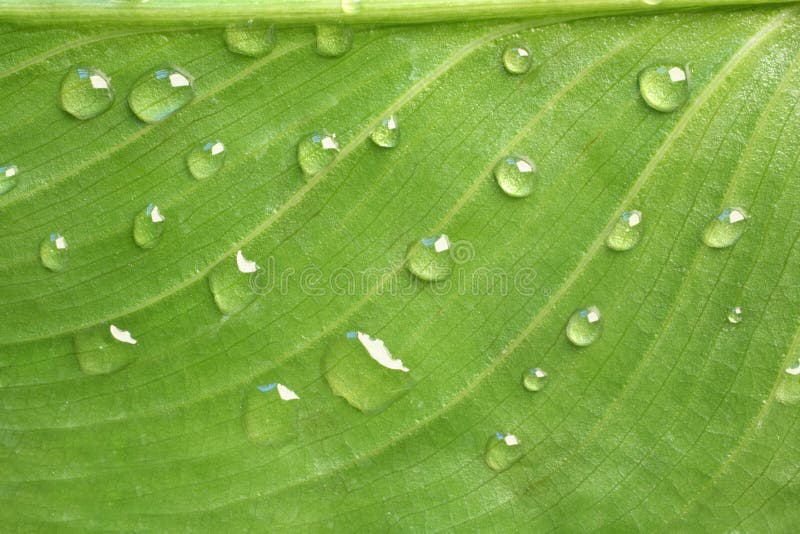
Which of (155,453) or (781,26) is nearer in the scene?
(781,26)

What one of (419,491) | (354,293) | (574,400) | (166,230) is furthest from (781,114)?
(166,230)

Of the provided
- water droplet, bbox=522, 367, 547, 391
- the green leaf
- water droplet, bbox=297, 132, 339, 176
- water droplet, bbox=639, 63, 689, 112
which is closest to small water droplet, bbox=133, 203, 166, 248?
the green leaf

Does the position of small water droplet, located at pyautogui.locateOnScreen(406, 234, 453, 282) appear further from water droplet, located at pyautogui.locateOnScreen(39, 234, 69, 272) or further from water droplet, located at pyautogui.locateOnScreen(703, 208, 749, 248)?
water droplet, located at pyautogui.locateOnScreen(39, 234, 69, 272)

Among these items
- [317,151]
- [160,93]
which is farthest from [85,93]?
[317,151]

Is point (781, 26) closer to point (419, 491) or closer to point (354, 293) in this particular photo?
point (354, 293)

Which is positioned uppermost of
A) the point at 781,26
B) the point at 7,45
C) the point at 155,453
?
the point at 781,26

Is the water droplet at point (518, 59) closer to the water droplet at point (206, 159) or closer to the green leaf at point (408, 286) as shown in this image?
the green leaf at point (408, 286)

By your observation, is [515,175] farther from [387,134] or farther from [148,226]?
[148,226]
